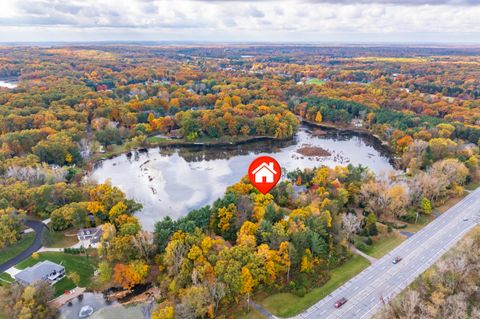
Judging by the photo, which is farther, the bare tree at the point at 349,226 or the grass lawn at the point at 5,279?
the bare tree at the point at 349,226

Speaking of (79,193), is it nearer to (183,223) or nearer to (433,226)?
(183,223)

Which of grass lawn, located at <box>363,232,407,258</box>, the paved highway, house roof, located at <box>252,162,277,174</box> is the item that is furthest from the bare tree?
house roof, located at <box>252,162,277,174</box>

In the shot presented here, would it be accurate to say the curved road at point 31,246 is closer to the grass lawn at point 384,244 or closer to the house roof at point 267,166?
the house roof at point 267,166

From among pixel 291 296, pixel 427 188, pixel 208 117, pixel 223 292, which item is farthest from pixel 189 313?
pixel 208 117

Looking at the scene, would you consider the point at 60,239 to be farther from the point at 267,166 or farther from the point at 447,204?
the point at 447,204

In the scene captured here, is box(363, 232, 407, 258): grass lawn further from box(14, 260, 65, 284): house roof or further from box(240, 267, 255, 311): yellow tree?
box(14, 260, 65, 284): house roof

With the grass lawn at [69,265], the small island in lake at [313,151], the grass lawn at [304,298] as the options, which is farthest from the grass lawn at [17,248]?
the small island in lake at [313,151]
